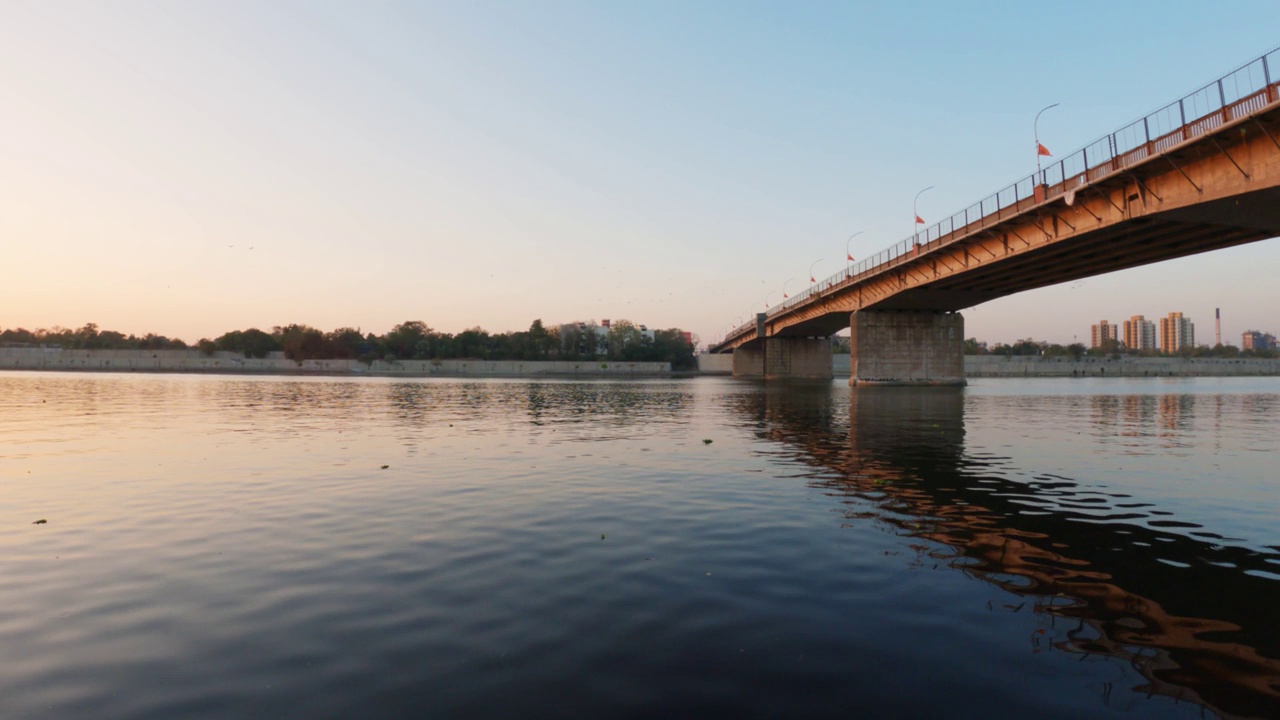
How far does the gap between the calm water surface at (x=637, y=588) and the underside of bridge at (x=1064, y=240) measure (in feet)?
65.3

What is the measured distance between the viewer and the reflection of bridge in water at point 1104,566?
20.7 feet

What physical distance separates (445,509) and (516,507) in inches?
54.7

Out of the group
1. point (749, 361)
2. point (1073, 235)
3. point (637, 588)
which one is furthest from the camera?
point (749, 361)

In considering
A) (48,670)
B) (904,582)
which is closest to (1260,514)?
(904,582)

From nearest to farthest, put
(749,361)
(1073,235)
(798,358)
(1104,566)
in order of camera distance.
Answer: (1104,566) < (1073,235) < (798,358) < (749,361)

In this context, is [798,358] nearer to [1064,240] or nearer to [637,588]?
[1064,240]

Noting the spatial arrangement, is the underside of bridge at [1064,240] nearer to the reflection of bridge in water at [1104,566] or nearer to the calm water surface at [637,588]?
the calm water surface at [637,588]

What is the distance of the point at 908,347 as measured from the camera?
8438 centimetres

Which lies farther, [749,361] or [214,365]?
[214,365]

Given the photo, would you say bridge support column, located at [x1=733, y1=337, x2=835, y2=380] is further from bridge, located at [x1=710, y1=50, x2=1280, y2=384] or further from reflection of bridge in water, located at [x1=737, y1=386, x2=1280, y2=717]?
reflection of bridge in water, located at [x1=737, y1=386, x2=1280, y2=717]

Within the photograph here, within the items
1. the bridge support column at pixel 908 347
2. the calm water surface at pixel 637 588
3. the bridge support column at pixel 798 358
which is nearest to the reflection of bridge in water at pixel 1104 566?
the calm water surface at pixel 637 588

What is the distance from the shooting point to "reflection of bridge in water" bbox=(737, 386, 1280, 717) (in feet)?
20.7

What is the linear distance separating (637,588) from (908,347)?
82.6 metres

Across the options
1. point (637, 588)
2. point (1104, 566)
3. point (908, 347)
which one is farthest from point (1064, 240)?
point (637, 588)
